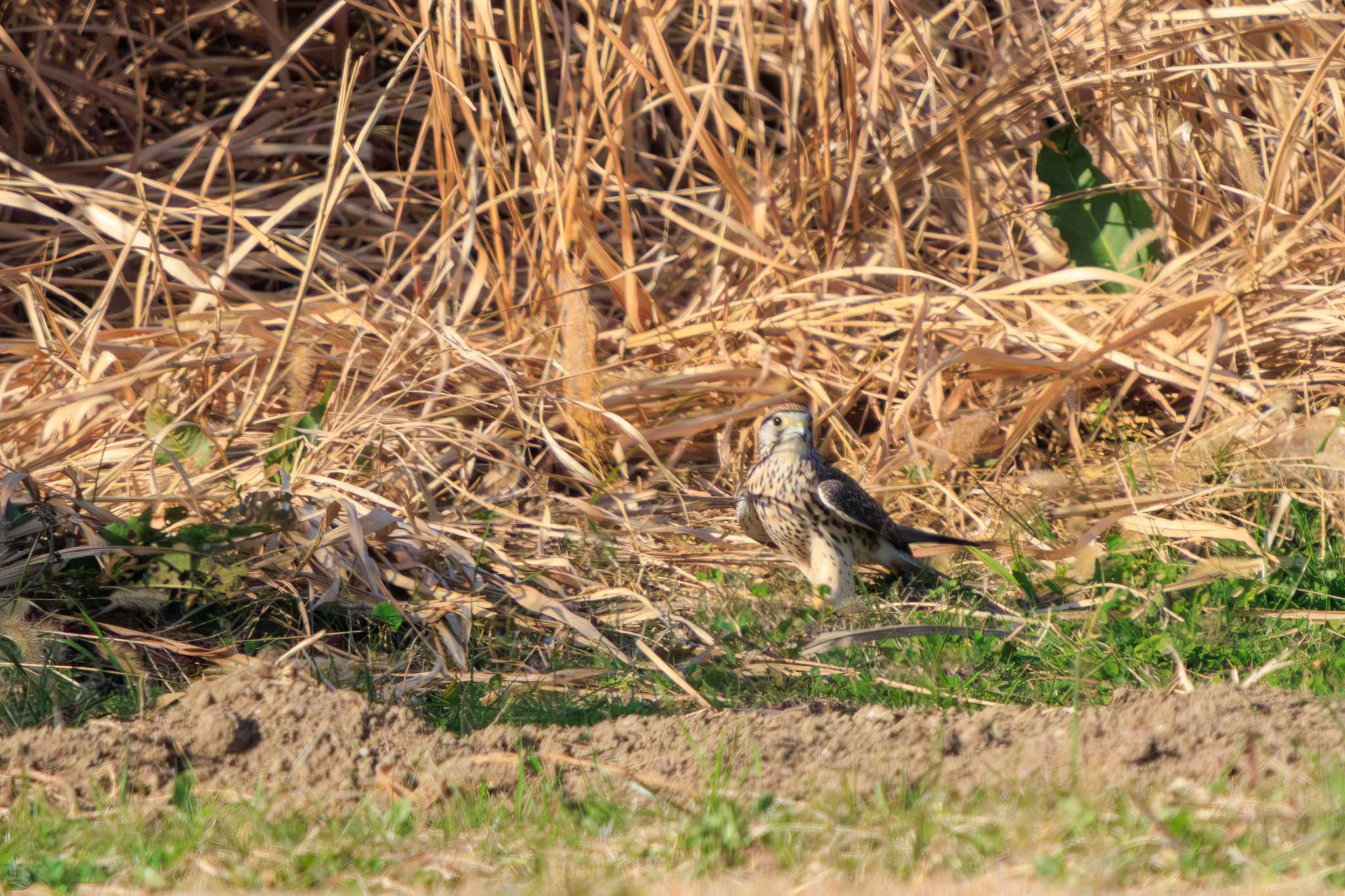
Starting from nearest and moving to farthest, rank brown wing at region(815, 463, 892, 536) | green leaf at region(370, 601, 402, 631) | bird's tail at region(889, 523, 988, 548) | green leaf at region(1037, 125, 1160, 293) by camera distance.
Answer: green leaf at region(370, 601, 402, 631), brown wing at region(815, 463, 892, 536), bird's tail at region(889, 523, 988, 548), green leaf at region(1037, 125, 1160, 293)

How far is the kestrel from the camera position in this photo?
13.7 feet

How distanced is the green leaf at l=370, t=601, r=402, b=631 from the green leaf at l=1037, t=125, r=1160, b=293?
313cm

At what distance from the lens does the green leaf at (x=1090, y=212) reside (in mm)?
5527

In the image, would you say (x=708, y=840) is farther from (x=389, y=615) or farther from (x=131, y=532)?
(x=131, y=532)

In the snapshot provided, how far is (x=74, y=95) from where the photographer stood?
7.21 metres

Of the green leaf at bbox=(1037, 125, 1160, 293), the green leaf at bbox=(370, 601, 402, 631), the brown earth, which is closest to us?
the brown earth

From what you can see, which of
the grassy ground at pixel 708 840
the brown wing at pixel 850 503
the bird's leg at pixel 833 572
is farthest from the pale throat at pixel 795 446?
the grassy ground at pixel 708 840

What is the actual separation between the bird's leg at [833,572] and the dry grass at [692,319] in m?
0.43

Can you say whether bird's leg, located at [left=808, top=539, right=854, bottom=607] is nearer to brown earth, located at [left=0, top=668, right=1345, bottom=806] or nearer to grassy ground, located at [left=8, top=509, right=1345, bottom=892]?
grassy ground, located at [left=8, top=509, right=1345, bottom=892]

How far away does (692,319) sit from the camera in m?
5.55

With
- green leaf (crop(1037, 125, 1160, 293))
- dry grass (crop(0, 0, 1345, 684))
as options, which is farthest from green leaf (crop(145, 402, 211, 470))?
green leaf (crop(1037, 125, 1160, 293))

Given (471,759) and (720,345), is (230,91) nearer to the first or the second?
(720,345)

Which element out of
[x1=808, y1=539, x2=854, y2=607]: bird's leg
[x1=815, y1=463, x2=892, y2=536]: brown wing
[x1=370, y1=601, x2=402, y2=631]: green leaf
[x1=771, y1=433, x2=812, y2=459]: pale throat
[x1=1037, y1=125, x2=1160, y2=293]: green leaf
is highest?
[x1=1037, y1=125, x2=1160, y2=293]: green leaf

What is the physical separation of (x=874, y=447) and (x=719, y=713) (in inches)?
84.3
